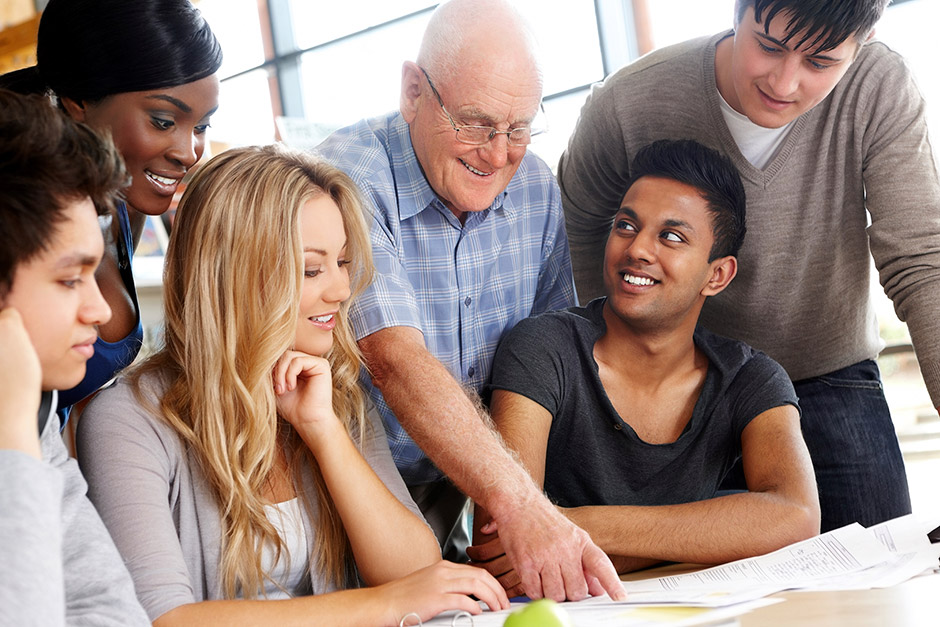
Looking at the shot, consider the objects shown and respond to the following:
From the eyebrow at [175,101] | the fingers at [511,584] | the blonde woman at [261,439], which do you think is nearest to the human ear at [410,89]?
the blonde woman at [261,439]

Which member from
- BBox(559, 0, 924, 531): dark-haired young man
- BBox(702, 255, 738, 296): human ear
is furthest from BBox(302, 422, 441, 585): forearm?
BBox(559, 0, 924, 531): dark-haired young man

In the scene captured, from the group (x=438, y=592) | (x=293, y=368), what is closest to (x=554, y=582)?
(x=438, y=592)

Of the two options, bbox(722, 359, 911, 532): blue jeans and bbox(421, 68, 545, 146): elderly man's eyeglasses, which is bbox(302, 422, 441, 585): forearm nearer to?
bbox(421, 68, 545, 146): elderly man's eyeglasses

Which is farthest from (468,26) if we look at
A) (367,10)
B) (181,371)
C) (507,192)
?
(367,10)

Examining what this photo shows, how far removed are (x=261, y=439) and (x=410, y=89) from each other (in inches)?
30.4

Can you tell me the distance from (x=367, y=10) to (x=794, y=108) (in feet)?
13.7

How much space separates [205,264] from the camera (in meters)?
1.40

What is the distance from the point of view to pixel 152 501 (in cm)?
121

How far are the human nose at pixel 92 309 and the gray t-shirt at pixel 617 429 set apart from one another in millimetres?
870

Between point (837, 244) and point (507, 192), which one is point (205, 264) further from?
point (837, 244)

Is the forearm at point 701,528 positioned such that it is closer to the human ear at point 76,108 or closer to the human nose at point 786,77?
the human nose at point 786,77

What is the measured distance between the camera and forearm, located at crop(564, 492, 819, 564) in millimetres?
1499

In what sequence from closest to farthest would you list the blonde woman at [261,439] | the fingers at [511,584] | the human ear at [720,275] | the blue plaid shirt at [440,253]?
the blonde woman at [261,439] → the fingers at [511,584] → the blue plaid shirt at [440,253] → the human ear at [720,275]

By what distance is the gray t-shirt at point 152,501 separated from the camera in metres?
1.16
